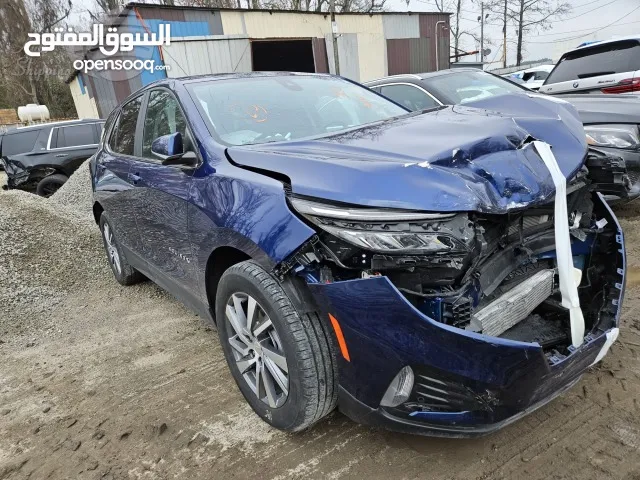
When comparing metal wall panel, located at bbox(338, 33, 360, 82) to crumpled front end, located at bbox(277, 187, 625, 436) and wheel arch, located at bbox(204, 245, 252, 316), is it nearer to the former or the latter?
wheel arch, located at bbox(204, 245, 252, 316)

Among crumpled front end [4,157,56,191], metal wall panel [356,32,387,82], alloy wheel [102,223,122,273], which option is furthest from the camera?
metal wall panel [356,32,387,82]

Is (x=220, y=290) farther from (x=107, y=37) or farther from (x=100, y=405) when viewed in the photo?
(x=107, y=37)

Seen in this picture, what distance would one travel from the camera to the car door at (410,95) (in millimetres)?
5539

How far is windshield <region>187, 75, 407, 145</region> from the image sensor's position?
109 inches

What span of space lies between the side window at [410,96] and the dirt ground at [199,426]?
8.95ft

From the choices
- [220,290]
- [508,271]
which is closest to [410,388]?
[508,271]

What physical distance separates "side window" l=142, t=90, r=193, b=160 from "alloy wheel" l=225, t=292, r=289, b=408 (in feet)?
3.28

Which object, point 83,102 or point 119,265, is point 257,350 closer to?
point 119,265

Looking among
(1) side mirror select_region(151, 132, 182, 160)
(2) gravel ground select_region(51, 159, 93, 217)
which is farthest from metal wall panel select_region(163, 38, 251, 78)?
(1) side mirror select_region(151, 132, 182, 160)

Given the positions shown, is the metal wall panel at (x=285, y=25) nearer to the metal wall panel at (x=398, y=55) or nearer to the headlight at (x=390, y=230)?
the metal wall panel at (x=398, y=55)

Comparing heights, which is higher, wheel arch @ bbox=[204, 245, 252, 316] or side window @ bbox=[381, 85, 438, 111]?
side window @ bbox=[381, 85, 438, 111]

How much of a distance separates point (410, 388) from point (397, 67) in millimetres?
20580

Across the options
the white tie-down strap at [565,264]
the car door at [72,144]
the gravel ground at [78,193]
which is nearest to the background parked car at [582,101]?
the white tie-down strap at [565,264]

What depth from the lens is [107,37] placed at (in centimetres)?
1586
